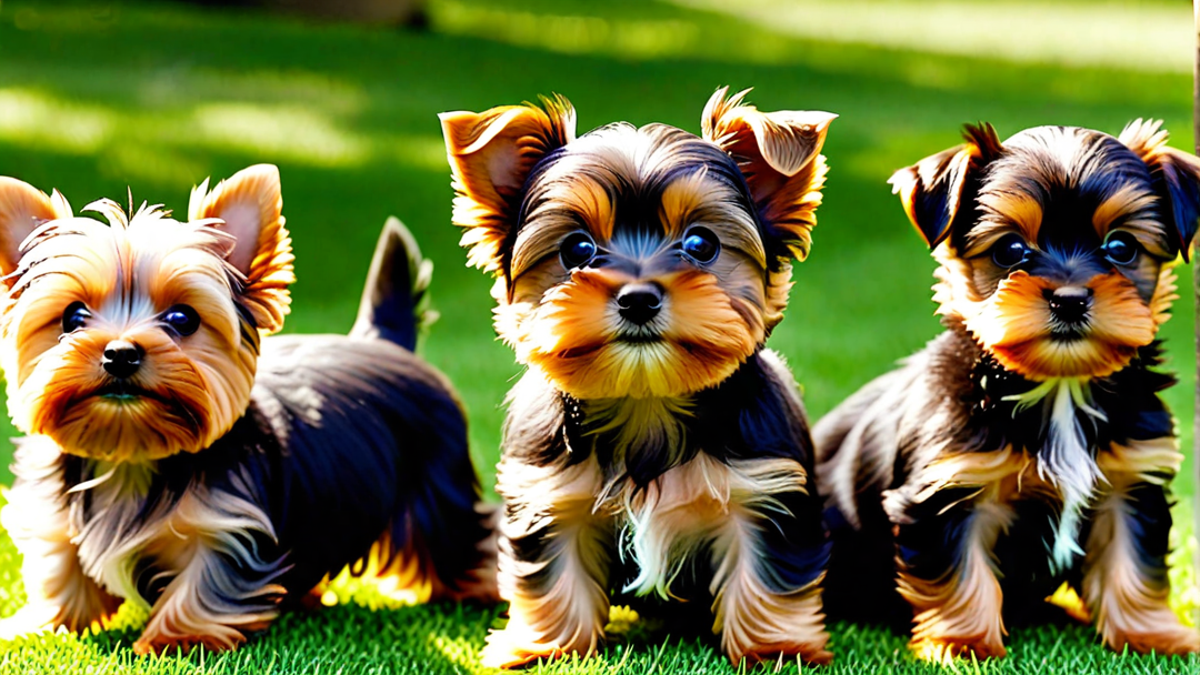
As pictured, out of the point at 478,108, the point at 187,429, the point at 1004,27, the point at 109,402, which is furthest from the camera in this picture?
the point at 1004,27

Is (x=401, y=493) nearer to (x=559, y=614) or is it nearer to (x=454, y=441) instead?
(x=454, y=441)

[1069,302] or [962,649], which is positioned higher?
[1069,302]

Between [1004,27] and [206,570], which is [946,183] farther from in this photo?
[1004,27]

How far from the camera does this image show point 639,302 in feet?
14.4

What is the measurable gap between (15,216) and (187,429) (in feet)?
3.16

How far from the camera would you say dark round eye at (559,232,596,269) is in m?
4.60

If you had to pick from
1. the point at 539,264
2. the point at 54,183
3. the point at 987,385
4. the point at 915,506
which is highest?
the point at 539,264

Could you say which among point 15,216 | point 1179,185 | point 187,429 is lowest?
point 187,429

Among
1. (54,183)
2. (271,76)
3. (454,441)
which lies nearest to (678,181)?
(454,441)

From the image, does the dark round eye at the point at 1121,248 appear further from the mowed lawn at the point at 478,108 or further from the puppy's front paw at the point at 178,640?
the puppy's front paw at the point at 178,640

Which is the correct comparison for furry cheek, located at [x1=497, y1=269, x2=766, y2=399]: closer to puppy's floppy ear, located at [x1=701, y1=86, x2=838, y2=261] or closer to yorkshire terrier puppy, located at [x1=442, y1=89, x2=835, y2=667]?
yorkshire terrier puppy, located at [x1=442, y1=89, x2=835, y2=667]

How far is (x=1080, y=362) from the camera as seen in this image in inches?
184

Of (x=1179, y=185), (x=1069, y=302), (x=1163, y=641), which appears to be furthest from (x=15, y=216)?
(x=1163, y=641)

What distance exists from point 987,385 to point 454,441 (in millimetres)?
2147
